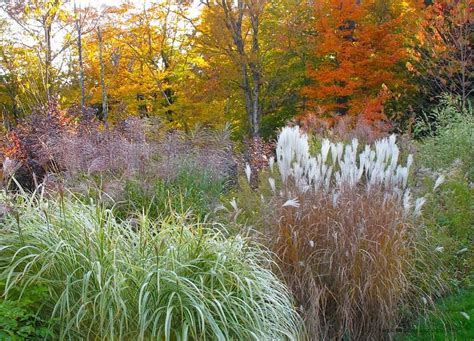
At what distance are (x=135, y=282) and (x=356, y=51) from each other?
13.8 m

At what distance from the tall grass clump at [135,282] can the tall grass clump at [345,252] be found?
679 mm

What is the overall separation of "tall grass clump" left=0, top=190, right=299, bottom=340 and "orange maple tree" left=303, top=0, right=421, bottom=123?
12.2m

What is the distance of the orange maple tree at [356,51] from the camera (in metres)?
15.9

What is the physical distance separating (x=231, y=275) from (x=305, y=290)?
3.51ft

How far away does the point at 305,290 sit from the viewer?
14.5 feet

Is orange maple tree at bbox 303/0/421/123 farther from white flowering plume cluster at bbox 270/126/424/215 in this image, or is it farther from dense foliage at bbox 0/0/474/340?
white flowering plume cluster at bbox 270/126/424/215

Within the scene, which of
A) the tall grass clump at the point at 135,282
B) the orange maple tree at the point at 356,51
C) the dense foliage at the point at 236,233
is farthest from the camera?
the orange maple tree at the point at 356,51

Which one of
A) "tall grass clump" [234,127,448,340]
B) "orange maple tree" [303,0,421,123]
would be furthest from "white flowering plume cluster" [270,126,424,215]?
"orange maple tree" [303,0,421,123]

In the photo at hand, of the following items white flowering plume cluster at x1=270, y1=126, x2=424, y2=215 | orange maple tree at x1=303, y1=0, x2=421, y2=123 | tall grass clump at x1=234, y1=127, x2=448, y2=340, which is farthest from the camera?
orange maple tree at x1=303, y1=0, x2=421, y2=123

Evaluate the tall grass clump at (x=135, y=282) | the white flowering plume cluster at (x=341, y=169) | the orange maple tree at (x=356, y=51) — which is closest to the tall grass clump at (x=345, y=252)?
the white flowering plume cluster at (x=341, y=169)

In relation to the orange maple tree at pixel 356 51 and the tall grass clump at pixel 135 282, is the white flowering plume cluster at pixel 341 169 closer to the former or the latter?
the tall grass clump at pixel 135 282

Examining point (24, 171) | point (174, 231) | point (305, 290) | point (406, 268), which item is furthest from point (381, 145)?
point (24, 171)

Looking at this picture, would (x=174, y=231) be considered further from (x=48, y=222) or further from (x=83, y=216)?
(x=48, y=222)

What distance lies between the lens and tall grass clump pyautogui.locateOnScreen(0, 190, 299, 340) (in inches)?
123
